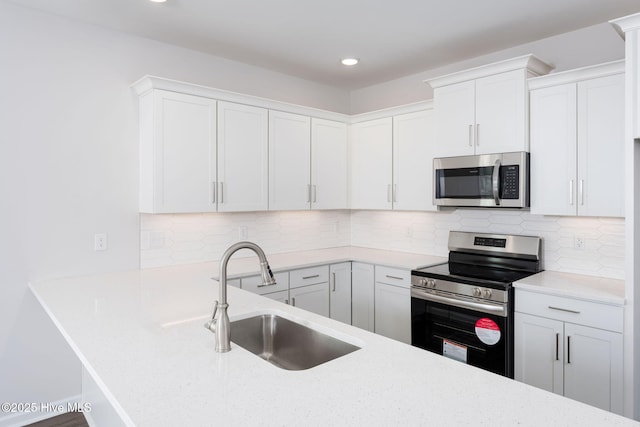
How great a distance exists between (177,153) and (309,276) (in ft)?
4.57

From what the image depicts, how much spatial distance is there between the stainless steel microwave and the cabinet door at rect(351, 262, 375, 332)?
2.83 ft

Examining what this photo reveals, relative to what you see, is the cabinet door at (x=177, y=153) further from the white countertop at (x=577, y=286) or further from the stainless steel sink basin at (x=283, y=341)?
the white countertop at (x=577, y=286)

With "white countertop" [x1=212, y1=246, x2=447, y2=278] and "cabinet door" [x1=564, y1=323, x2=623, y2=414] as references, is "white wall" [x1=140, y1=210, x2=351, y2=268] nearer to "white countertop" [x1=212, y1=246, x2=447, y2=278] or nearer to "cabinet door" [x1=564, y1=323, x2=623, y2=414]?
"white countertop" [x1=212, y1=246, x2=447, y2=278]

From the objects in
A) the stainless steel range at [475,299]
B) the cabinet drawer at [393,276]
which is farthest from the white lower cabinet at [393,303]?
the stainless steel range at [475,299]

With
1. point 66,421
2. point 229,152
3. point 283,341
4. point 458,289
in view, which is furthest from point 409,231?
point 66,421

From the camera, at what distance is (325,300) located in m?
3.50

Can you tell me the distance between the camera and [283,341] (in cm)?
184

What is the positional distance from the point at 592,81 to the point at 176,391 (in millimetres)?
2808

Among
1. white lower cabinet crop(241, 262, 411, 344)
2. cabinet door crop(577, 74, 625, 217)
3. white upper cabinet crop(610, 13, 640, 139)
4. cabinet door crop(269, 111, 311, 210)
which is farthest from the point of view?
cabinet door crop(269, 111, 311, 210)

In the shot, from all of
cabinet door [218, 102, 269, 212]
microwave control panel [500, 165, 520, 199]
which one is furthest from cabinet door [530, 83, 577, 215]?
cabinet door [218, 102, 269, 212]

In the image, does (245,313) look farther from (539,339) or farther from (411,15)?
(411,15)

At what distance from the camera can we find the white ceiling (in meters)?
2.53

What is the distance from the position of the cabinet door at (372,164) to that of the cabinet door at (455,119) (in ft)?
1.85

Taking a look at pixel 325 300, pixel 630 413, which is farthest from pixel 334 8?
pixel 630 413
